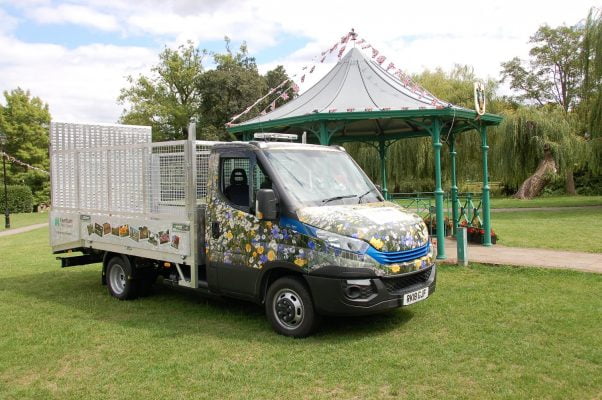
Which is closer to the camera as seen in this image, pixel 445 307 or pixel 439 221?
pixel 445 307

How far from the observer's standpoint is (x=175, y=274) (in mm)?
7910

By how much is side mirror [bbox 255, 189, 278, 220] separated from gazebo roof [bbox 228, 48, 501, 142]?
202 inches

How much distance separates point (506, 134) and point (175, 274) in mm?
24239

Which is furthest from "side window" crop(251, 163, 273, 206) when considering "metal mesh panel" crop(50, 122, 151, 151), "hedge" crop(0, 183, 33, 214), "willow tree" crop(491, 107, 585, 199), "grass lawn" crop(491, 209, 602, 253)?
"hedge" crop(0, 183, 33, 214)

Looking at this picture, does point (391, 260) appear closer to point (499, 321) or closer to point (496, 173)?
point (499, 321)

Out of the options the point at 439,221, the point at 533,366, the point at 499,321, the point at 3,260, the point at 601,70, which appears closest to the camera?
the point at 533,366

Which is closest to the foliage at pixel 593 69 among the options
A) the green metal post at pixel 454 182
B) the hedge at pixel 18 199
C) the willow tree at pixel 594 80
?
the willow tree at pixel 594 80

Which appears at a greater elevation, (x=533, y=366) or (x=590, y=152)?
(x=590, y=152)

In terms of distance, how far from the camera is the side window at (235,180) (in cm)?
684

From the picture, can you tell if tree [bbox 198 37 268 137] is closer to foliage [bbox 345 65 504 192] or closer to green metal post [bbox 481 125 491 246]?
foliage [bbox 345 65 504 192]

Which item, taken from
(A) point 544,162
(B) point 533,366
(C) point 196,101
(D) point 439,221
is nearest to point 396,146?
(A) point 544,162

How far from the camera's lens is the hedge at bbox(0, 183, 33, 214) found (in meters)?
43.9

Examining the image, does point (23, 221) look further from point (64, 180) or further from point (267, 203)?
point (267, 203)

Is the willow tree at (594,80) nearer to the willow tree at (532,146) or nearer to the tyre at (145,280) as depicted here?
the willow tree at (532,146)
